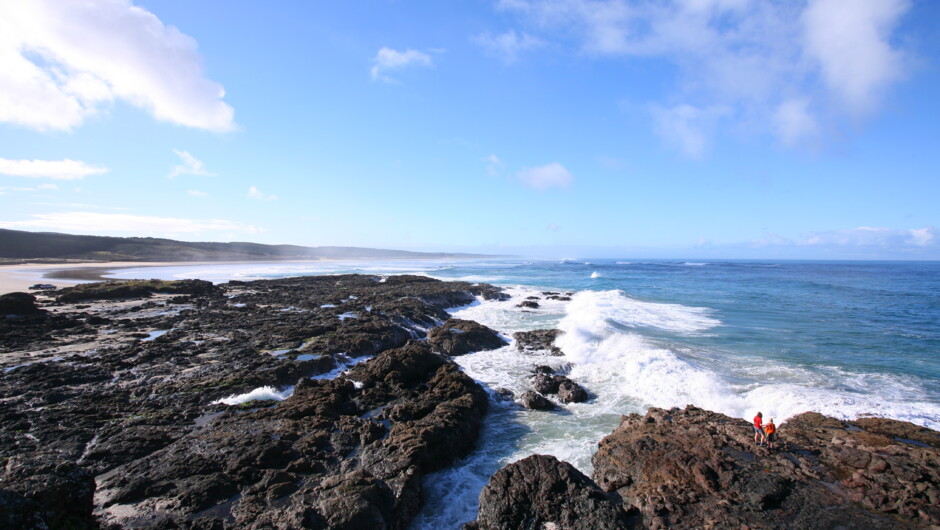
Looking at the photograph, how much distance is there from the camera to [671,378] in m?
13.6

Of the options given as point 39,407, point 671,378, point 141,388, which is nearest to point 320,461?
point 141,388

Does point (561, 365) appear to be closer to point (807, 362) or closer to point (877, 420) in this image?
point (877, 420)

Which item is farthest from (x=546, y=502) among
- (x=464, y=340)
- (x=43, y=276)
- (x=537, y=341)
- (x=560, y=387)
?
(x=43, y=276)

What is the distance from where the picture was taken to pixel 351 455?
8.66m

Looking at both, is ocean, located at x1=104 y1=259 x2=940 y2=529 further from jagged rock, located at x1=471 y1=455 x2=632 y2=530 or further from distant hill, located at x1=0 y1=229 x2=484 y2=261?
distant hill, located at x1=0 y1=229 x2=484 y2=261

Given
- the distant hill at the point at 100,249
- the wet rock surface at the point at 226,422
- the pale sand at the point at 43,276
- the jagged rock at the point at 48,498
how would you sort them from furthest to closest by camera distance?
1. the distant hill at the point at 100,249
2. the pale sand at the point at 43,276
3. the wet rock surface at the point at 226,422
4. the jagged rock at the point at 48,498

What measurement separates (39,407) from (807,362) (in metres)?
25.4

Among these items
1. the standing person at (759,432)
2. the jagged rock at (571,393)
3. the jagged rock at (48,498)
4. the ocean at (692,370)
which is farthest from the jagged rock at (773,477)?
the jagged rock at (48,498)

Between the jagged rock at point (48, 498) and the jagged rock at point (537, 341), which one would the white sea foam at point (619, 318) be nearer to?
the jagged rock at point (537, 341)

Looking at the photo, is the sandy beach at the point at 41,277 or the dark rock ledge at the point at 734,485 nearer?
the dark rock ledge at the point at 734,485

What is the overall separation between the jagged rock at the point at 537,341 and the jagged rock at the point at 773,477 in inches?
344

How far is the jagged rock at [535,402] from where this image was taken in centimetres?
1179

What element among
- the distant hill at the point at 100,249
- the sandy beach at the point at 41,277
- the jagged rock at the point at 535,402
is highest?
the distant hill at the point at 100,249

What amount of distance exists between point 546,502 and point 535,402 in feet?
16.7
